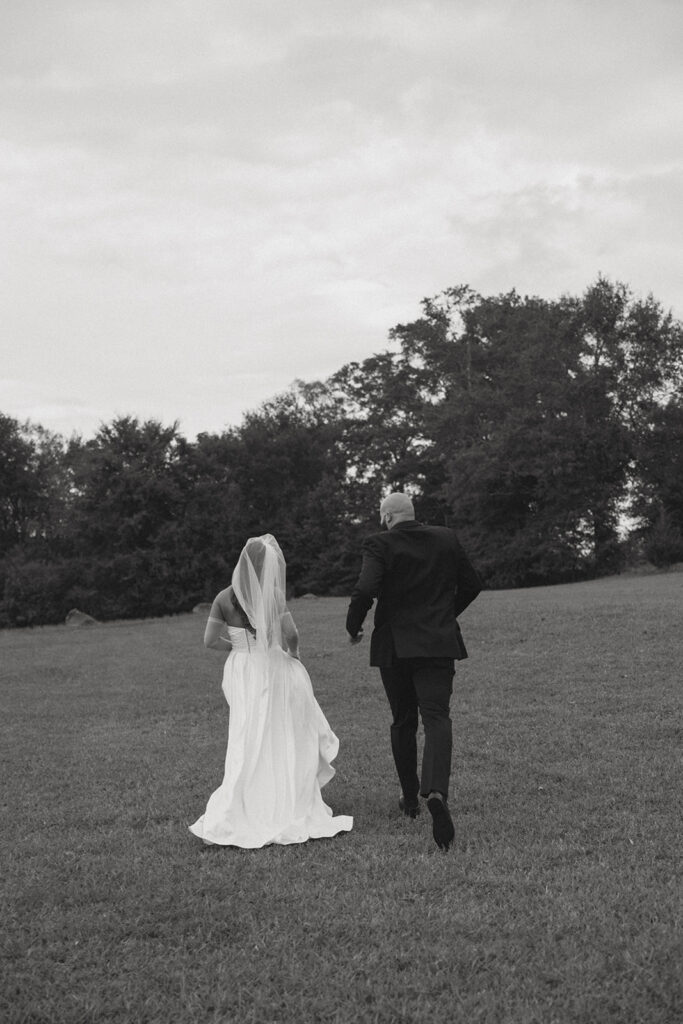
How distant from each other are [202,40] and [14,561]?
1797 inches

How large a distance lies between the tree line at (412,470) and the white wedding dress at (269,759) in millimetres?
37250

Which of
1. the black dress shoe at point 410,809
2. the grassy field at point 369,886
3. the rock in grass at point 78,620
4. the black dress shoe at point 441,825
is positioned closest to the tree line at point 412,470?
the rock in grass at point 78,620

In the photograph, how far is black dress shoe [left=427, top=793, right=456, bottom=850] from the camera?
6289mm

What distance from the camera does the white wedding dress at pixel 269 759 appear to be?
6.81 metres

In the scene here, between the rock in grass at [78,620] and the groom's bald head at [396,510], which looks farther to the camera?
the rock in grass at [78,620]

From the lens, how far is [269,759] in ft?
23.7

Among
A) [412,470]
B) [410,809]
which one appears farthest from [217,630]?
[412,470]

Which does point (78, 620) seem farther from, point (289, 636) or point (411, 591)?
point (411, 591)

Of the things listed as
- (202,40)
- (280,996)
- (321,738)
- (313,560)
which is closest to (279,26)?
(202,40)

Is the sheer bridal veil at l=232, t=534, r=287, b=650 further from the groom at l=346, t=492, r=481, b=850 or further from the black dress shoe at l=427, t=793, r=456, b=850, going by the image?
the black dress shoe at l=427, t=793, r=456, b=850

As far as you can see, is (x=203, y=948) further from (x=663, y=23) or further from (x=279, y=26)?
(x=663, y=23)

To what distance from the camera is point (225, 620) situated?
25.0ft

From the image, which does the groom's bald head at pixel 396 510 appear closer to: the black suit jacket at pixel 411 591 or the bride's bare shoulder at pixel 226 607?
the black suit jacket at pixel 411 591

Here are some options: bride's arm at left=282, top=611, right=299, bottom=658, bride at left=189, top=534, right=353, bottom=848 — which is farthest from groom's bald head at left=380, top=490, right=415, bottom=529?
bride's arm at left=282, top=611, right=299, bottom=658
